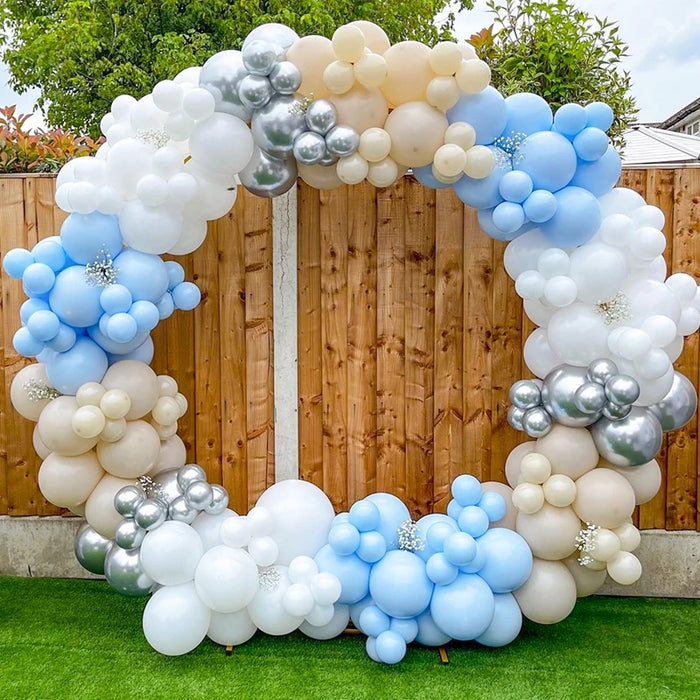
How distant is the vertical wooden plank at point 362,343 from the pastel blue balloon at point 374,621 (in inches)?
26.8

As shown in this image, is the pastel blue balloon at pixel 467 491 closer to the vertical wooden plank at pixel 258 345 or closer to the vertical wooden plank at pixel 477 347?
the vertical wooden plank at pixel 477 347

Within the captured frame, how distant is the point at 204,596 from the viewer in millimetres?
2740

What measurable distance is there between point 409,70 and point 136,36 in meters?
11.4

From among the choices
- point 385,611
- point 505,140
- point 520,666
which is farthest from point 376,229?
point 520,666

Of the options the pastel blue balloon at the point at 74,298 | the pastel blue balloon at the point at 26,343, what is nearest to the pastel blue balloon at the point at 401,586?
the pastel blue balloon at the point at 74,298

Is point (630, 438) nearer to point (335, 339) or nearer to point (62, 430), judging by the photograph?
point (335, 339)

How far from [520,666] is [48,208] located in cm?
305

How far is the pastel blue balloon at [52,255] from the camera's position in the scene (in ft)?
9.26

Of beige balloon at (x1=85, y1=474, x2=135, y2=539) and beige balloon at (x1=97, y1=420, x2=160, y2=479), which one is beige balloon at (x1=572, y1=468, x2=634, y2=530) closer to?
beige balloon at (x1=97, y1=420, x2=160, y2=479)

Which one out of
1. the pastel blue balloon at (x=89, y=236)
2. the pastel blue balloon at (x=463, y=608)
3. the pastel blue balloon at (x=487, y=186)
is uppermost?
the pastel blue balloon at (x=487, y=186)

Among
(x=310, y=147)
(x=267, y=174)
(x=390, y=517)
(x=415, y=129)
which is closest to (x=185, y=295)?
(x=267, y=174)

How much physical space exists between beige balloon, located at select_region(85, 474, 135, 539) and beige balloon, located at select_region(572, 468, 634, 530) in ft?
6.35

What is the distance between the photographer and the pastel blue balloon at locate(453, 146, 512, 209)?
2.77 metres

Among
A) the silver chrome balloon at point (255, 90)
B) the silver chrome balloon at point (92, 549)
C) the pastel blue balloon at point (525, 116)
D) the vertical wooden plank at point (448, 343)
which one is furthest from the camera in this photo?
the vertical wooden plank at point (448, 343)
